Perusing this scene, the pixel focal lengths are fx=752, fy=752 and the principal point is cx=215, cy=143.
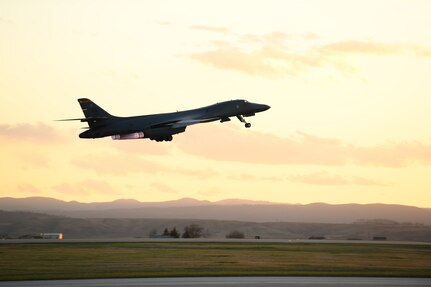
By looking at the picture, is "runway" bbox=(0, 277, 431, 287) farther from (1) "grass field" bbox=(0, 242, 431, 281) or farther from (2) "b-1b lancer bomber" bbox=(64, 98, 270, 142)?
(2) "b-1b lancer bomber" bbox=(64, 98, 270, 142)

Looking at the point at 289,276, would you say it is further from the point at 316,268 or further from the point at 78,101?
the point at 78,101

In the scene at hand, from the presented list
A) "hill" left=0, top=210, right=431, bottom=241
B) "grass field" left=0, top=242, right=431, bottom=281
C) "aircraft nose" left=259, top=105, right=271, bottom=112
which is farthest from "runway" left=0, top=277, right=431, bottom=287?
"hill" left=0, top=210, right=431, bottom=241

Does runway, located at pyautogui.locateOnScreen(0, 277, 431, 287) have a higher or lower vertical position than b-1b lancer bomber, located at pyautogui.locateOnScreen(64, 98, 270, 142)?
lower

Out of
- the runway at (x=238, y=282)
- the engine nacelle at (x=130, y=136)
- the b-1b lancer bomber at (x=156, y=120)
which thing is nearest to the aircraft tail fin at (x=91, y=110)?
the b-1b lancer bomber at (x=156, y=120)

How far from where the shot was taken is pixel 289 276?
5231 centimetres

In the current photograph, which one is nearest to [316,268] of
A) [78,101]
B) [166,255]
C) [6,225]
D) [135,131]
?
[166,255]

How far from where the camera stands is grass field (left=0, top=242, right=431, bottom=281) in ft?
177

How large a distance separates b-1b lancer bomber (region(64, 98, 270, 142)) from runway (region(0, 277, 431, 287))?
17.8 meters

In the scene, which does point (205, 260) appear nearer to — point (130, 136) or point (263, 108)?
point (130, 136)

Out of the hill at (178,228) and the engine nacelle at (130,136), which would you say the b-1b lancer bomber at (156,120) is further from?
the hill at (178,228)

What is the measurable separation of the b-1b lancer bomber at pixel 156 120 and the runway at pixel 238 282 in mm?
17761

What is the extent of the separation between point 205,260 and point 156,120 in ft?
42.3

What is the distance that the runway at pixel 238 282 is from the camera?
45.2 m

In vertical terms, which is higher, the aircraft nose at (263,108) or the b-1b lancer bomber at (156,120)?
the aircraft nose at (263,108)
